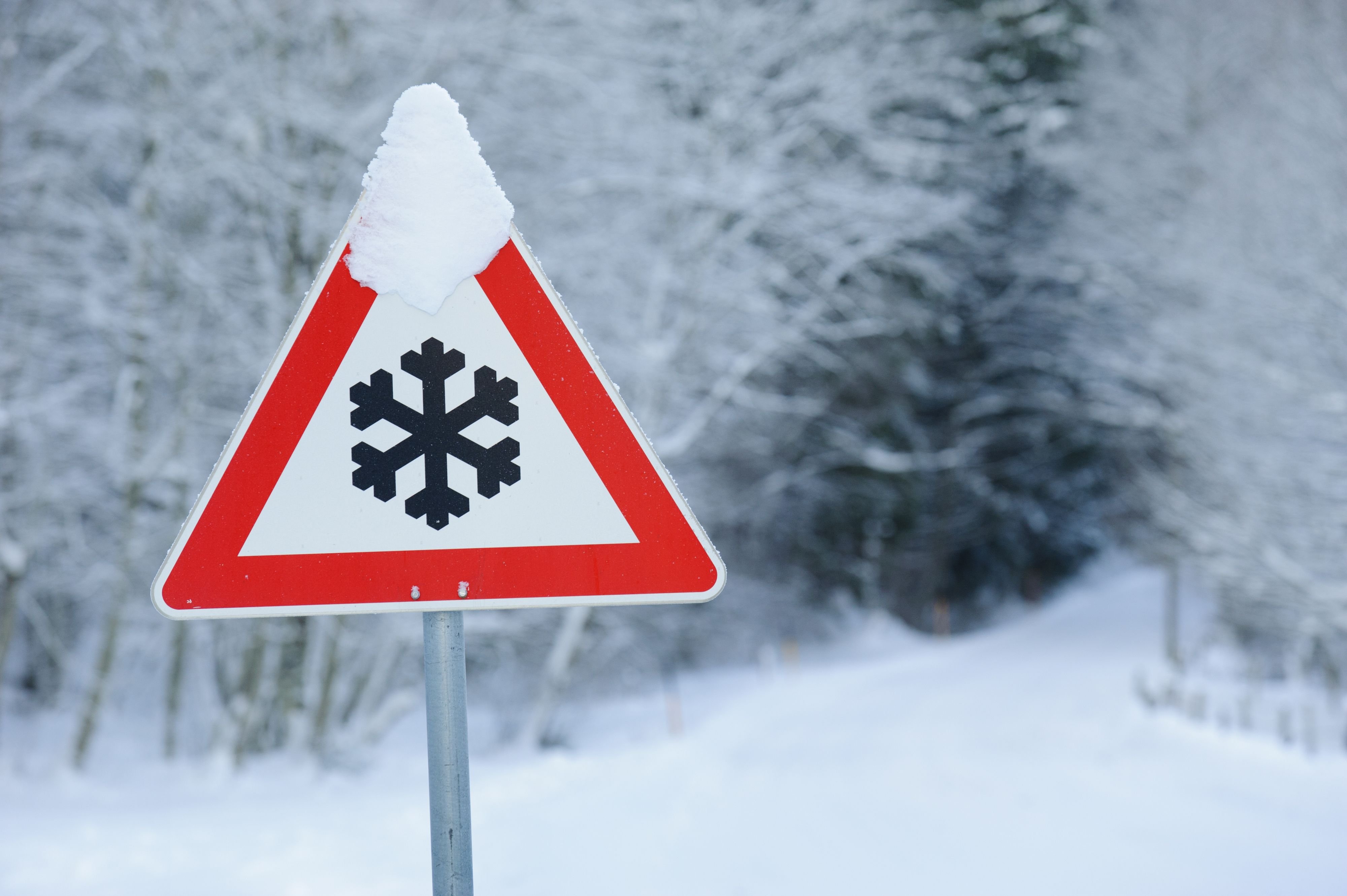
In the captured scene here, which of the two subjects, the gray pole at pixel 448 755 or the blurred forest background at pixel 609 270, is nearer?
the gray pole at pixel 448 755

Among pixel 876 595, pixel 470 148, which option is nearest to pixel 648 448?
pixel 470 148

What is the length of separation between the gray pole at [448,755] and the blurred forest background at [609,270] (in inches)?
284

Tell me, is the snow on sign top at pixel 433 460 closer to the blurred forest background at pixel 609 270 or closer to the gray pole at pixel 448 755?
the gray pole at pixel 448 755

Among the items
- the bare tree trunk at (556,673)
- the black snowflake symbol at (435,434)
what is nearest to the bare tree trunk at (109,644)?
the bare tree trunk at (556,673)

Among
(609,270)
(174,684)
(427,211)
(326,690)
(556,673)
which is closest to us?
(427,211)

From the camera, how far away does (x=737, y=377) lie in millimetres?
11648

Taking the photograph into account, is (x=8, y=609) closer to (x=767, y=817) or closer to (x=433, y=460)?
(x=767, y=817)

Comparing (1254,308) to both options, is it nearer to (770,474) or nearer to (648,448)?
(770,474)

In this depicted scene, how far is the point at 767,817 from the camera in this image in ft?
24.6

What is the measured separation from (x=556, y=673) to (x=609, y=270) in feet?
14.6

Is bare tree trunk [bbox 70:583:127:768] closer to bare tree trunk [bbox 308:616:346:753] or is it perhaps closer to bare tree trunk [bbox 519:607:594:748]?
bare tree trunk [bbox 308:616:346:753]

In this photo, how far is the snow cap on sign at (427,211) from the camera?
1891 mm

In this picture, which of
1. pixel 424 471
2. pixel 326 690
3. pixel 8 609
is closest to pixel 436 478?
pixel 424 471

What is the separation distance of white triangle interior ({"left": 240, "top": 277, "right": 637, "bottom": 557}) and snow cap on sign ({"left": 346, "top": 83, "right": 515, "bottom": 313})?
0.13 ft
